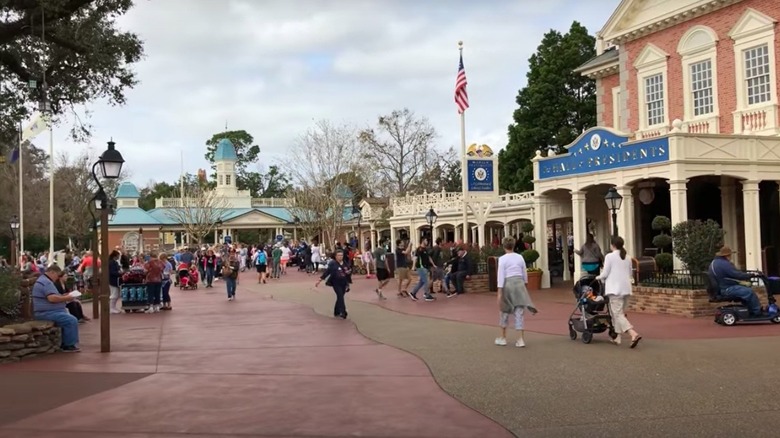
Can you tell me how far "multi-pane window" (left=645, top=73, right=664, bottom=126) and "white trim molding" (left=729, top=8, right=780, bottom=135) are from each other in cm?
299

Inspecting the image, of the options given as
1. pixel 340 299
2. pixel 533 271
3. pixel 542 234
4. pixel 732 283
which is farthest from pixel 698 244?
pixel 542 234

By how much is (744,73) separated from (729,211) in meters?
4.15

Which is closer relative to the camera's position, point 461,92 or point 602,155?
point 602,155

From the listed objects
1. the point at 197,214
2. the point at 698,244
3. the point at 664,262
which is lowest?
the point at 664,262

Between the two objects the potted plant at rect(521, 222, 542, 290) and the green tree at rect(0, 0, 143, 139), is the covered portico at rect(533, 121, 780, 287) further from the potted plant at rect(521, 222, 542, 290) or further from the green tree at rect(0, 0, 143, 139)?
the green tree at rect(0, 0, 143, 139)

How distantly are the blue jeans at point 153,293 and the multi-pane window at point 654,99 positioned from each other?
54.8ft

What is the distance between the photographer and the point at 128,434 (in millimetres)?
6582

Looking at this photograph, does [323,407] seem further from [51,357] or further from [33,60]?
[33,60]

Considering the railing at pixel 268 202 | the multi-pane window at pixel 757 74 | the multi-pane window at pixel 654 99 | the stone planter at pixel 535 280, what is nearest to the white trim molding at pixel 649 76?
the multi-pane window at pixel 654 99

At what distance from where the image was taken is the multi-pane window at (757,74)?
20875 millimetres

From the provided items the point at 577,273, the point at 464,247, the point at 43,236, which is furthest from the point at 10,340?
the point at 43,236

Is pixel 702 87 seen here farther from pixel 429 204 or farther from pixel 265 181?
pixel 265 181

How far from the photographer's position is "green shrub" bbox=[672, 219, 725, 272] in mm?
15461

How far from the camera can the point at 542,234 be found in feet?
80.3
